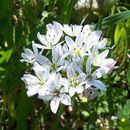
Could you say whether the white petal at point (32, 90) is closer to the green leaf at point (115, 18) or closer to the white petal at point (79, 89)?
the white petal at point (79, 89)

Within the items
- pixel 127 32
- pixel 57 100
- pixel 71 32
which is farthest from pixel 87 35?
pixel 127 32

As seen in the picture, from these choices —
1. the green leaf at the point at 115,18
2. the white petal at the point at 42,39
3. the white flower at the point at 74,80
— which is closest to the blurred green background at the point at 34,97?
the green leaf at the point at 115,18

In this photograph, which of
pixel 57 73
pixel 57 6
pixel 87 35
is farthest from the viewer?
pixel 57 6

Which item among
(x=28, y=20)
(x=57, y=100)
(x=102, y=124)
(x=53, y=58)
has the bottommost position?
(x=102, y=124)

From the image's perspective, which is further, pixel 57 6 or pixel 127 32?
pixel 57 6

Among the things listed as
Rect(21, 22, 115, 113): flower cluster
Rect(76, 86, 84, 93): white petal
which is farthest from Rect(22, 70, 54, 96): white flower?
Rect(76, 86, 84, 93): white petal

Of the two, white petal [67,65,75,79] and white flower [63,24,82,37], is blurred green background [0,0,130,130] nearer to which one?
white flower [63,24,82,37]

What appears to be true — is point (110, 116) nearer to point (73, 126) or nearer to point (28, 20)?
point (73, 126)
